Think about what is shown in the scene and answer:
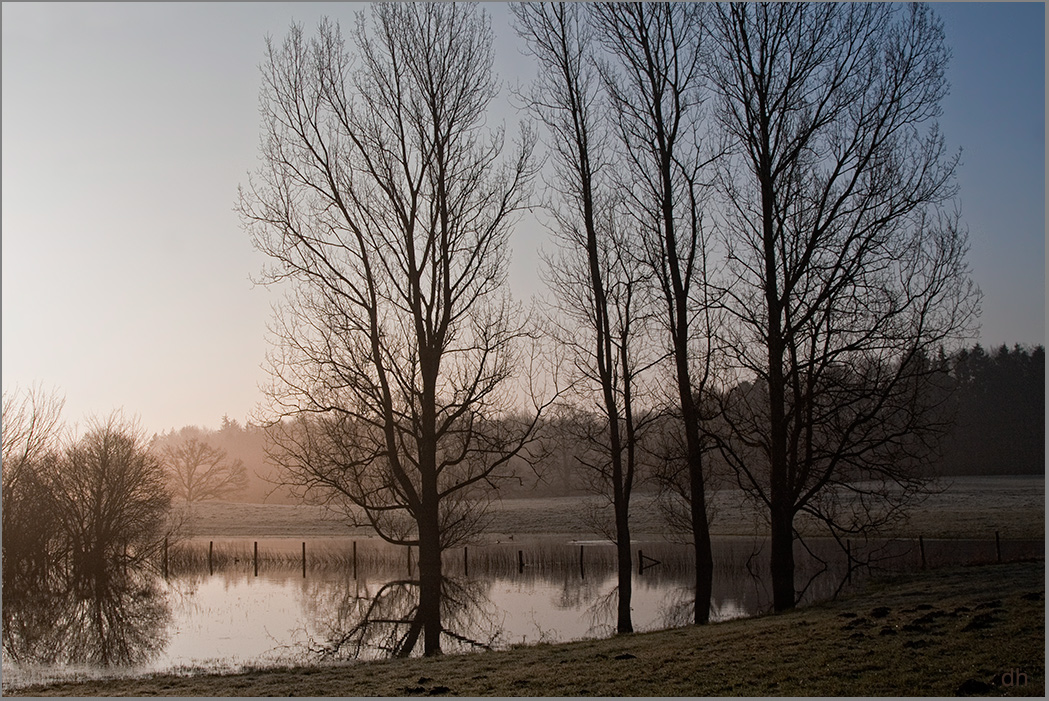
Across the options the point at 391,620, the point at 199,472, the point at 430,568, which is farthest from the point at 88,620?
the point at 199,472

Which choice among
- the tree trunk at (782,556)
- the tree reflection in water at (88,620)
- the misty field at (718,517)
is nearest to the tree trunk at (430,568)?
the tree reflection in water at (88,620)

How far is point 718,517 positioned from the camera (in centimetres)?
5247

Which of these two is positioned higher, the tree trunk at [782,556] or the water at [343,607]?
the tree trunk at [782,556]

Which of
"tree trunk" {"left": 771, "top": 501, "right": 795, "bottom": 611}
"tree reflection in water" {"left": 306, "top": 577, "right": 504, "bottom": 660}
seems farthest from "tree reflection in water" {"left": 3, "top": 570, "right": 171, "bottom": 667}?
"tree trunk" {"left": 771, "top": 501, "right": 795, "bottom": 611}

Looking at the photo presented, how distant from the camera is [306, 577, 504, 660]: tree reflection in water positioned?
15844 mm

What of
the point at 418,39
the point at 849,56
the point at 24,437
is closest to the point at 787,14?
the point at 849,56

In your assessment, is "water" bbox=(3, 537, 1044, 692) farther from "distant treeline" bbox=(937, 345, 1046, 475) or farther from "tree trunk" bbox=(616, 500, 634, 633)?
"distant treeline" bbox=(937, 345, 1046, 475)

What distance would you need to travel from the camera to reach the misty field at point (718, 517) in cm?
4078

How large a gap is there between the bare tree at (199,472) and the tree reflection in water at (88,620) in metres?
54.1

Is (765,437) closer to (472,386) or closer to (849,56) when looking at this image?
(472,386)

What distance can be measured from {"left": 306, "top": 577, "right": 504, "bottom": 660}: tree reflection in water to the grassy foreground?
9.63 ft

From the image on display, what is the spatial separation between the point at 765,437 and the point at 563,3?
12.1 m

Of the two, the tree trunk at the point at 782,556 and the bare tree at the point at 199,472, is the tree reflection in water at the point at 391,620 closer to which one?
the tree trunk at the point at 782,556

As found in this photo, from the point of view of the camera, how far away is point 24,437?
2469cm
